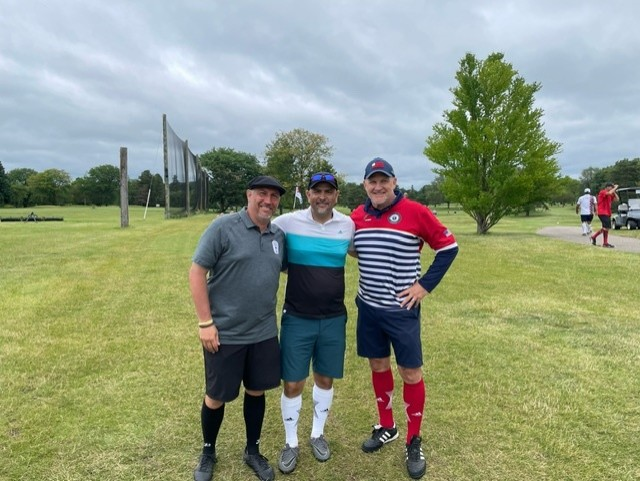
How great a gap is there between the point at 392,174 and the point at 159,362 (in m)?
3.10

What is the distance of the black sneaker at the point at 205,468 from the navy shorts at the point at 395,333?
1.23m

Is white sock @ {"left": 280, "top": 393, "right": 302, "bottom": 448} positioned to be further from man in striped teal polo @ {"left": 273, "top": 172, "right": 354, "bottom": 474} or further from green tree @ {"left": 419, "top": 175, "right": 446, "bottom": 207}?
green tree @ {"left": 419, "top": 175, "right": 446, "bottom": 207}

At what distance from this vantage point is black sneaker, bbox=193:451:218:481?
2.83m

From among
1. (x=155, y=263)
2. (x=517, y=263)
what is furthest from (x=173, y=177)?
(x=517, y=263)

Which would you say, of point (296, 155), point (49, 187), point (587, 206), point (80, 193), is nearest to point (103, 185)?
point (80, 193)

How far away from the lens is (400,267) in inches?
117

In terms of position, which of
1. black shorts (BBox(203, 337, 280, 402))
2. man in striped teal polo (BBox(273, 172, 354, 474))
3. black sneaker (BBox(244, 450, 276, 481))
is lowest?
black sneaker (BBox(244, 450, 276, 481))

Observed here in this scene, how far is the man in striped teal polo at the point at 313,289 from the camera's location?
2945 millimetres

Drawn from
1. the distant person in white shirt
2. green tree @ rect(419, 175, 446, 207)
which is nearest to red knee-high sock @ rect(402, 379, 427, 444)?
the distant person in white shirt

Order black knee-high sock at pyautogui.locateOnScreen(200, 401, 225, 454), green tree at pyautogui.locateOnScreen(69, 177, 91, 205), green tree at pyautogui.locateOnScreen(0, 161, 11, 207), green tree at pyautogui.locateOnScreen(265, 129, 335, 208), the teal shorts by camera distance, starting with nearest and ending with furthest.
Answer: black knee-high sock at pyautogui.locateOnScreen(200, 401, 225, 454) → the teal shorts → green tree at pyautogui.locateOnScreen(265, 129, 335, 208) → green tree at pyautogui.locateOnScreen(0, 161, 11, 207) → green tree at pyautogui.locateOnScreen(69, 177, 91, 205)

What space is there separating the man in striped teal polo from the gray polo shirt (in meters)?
0.23

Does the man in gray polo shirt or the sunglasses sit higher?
the sunglasses

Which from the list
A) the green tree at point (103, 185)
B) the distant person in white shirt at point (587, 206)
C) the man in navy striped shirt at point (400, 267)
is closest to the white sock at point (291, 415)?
the man in navy striped shirt at point (400, 267)

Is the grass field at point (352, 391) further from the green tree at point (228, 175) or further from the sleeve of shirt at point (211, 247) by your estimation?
the green tree at point (228, 175)
